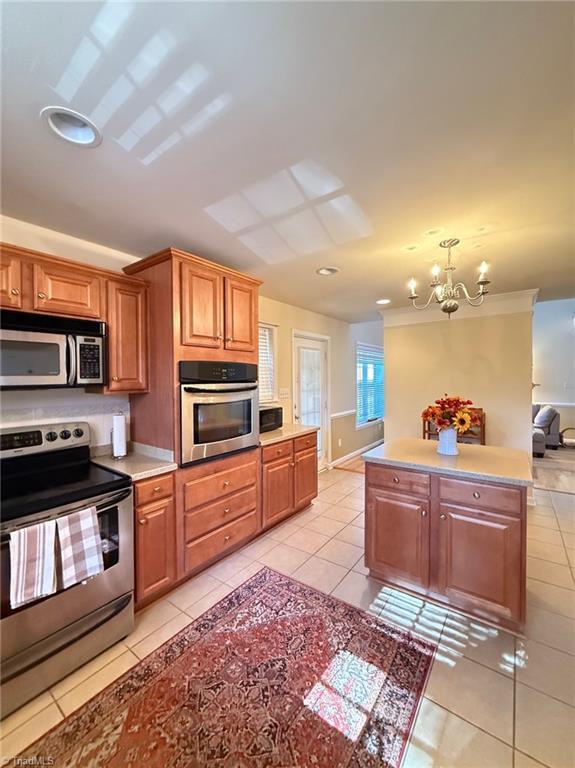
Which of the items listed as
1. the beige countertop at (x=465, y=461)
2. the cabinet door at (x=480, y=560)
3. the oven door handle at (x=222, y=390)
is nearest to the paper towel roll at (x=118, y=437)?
the oven door handle at (x=222, y=390)

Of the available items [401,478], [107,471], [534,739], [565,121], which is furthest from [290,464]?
[565,121]

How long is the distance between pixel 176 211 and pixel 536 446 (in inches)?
270

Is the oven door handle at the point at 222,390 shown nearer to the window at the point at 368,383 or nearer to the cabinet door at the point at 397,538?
the cabinet door at the point at 397,538

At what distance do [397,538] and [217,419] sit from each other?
1.56 metres

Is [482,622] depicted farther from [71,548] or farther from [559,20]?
[559,20]

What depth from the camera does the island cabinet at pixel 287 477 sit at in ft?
9.64

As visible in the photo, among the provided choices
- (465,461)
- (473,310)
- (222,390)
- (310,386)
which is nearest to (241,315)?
(222,390)

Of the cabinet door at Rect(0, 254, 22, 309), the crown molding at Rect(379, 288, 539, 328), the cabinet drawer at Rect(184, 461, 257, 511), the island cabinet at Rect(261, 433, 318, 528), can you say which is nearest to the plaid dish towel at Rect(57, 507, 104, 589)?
the cabinet drawer at Rect(184, 461, 257, 511)

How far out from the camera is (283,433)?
328 cm

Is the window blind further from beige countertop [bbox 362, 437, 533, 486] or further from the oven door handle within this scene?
beige countertop [bbox 362, 437, 533, 486]

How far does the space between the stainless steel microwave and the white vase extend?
7.88 feet

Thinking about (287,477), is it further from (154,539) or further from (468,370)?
(468,370)

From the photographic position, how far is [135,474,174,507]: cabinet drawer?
1936 millimetres

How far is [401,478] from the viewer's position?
2.16m
